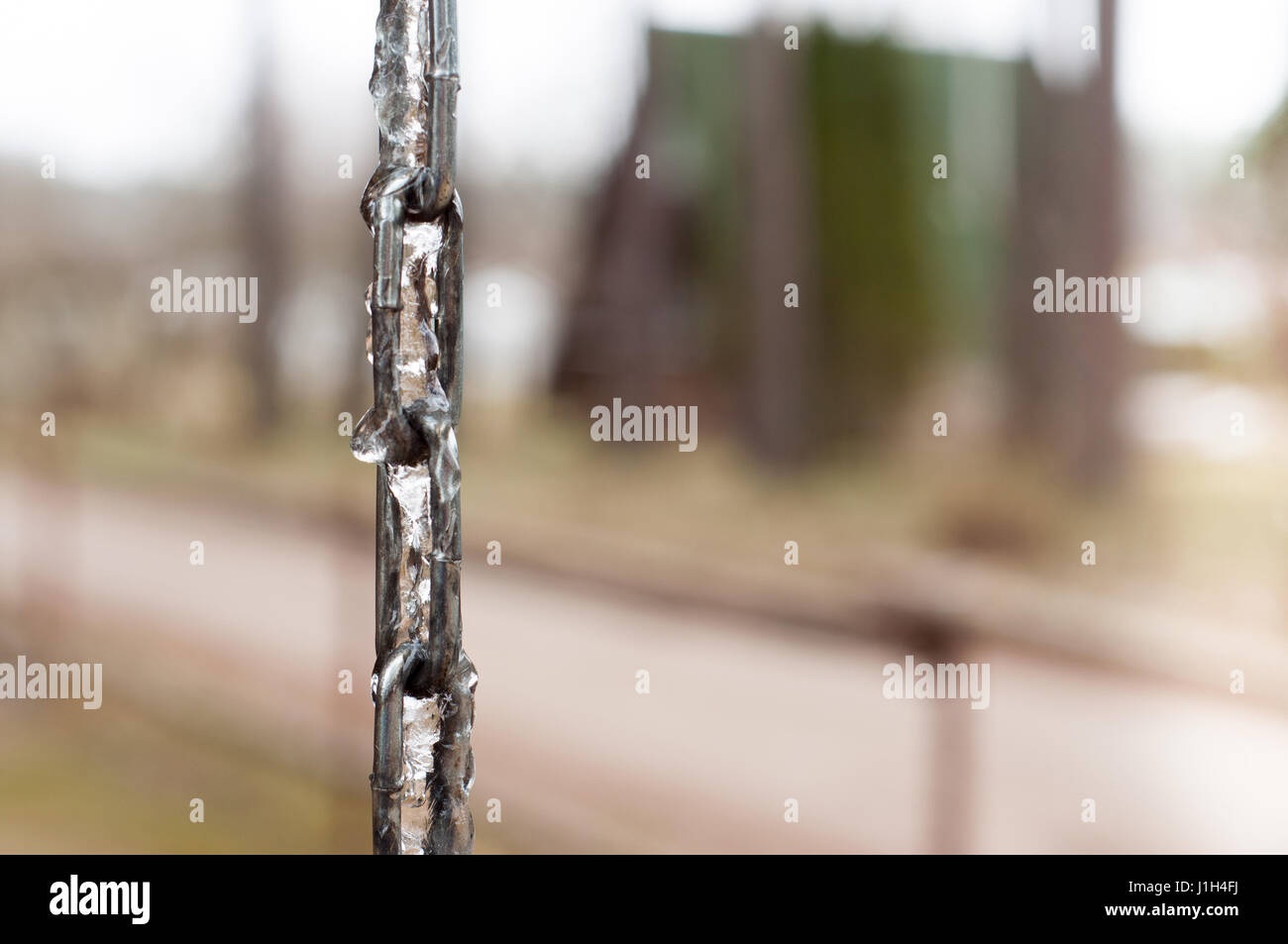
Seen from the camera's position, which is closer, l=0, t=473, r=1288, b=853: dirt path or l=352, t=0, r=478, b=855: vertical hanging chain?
l=352, t=0, r=478, b=855: vertical hanging chain

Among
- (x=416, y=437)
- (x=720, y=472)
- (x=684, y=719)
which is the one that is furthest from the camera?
(x=720, y=472)

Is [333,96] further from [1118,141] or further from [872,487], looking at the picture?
[1118,141]

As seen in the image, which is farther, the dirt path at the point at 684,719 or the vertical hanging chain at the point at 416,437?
the dirt path at the point at 684,719

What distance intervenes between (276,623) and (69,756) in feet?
3.69

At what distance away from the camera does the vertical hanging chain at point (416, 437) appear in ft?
1.48

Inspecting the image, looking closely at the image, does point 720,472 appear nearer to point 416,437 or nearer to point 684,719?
point 684,719

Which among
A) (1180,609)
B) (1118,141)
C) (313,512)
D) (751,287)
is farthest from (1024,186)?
(313,512)

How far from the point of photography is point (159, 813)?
298cm

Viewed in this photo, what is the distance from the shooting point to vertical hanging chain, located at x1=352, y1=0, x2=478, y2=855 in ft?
1.48

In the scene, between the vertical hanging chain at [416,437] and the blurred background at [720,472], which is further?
the blurred background at [720,472]

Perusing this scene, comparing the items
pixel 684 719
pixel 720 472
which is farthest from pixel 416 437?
pixel 720 472

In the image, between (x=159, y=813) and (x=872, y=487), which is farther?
(x=872, y=487)

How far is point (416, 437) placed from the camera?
0.46 meters

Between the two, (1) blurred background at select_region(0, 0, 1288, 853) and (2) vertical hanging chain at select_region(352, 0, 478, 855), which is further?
(1) blurred background at select_region(0, 0, 1288, 853)
